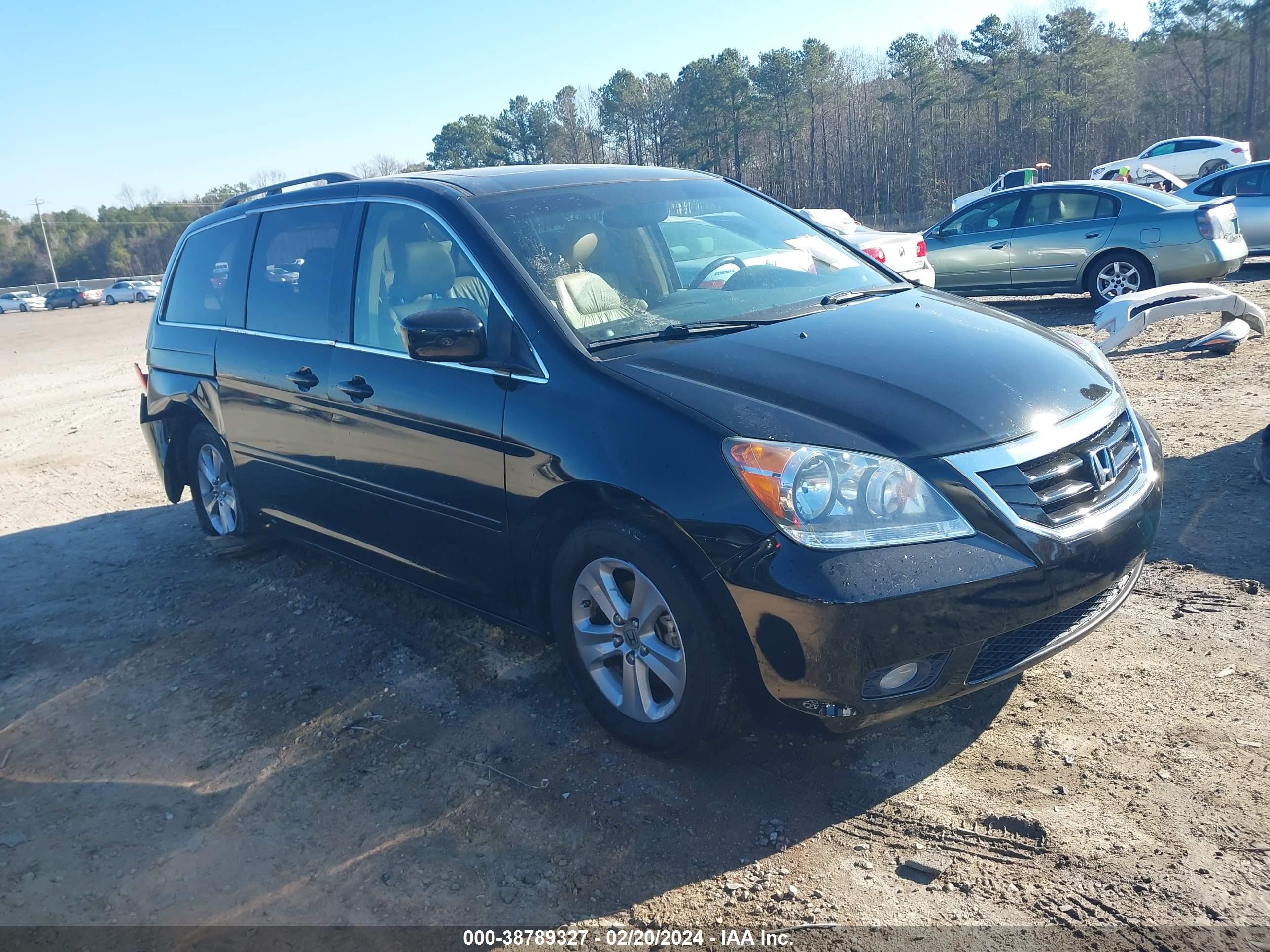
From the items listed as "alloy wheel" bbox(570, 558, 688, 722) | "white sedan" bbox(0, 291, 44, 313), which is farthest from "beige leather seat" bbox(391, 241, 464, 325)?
"white sedan" bbox(0, 291, 44, 313)

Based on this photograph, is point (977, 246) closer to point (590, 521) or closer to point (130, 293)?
point (590, 521)

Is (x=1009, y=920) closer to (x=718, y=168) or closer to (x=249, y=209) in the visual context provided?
(x=249, y=209)

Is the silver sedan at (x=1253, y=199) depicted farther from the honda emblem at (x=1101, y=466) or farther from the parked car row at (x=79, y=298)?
the parked car row at (x=79, y=298)

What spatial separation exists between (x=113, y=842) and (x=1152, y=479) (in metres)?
3.52

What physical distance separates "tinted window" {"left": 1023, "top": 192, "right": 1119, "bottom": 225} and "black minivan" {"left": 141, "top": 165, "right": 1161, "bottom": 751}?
7.94 m

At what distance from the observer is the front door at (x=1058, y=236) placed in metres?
11.1

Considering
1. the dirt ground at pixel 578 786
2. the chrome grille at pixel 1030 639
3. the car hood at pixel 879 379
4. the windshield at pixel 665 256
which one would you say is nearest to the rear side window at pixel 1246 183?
the dirt ground at pixel 578 786

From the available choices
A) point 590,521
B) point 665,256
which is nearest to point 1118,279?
point 665,256

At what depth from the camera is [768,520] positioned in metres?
2.65

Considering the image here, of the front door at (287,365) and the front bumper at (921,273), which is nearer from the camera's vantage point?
the front door at (287,365)

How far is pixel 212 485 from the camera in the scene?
5.74m

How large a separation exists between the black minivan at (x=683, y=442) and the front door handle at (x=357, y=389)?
11 mm

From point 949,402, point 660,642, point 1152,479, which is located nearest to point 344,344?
point 660,642

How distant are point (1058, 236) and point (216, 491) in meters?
9.80
